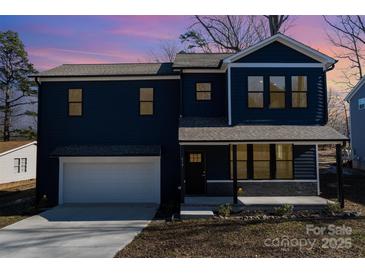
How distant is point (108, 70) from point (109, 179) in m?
5.50

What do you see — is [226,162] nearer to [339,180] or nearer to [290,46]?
[339,180]

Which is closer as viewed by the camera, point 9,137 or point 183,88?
point 183,88

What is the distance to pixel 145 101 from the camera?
631 inches

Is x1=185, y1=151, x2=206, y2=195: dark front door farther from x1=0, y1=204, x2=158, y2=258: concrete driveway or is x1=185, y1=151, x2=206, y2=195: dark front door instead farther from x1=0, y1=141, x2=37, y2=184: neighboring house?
x1=0, y1=141, x2=37, y2=184: neighboring house

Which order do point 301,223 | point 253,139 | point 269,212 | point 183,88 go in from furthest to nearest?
1. point 183,88
2. point 253,139
3. point 269,212
4. point 301,223

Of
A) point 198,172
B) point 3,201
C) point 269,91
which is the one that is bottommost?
point 3,201

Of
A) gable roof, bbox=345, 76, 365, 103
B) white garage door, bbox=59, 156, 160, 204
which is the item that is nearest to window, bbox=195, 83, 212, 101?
white garage door, bbox=59, 156, 160, 204

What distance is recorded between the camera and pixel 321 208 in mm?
12516

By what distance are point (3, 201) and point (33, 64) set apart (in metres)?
23.7

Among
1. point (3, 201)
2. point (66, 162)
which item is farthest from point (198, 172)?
point (3, 201)

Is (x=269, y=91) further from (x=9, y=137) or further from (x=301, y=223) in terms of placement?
(x=9, y=137)

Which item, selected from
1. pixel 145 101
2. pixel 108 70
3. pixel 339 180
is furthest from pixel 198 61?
pixel 339 180

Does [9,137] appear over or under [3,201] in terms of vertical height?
over
